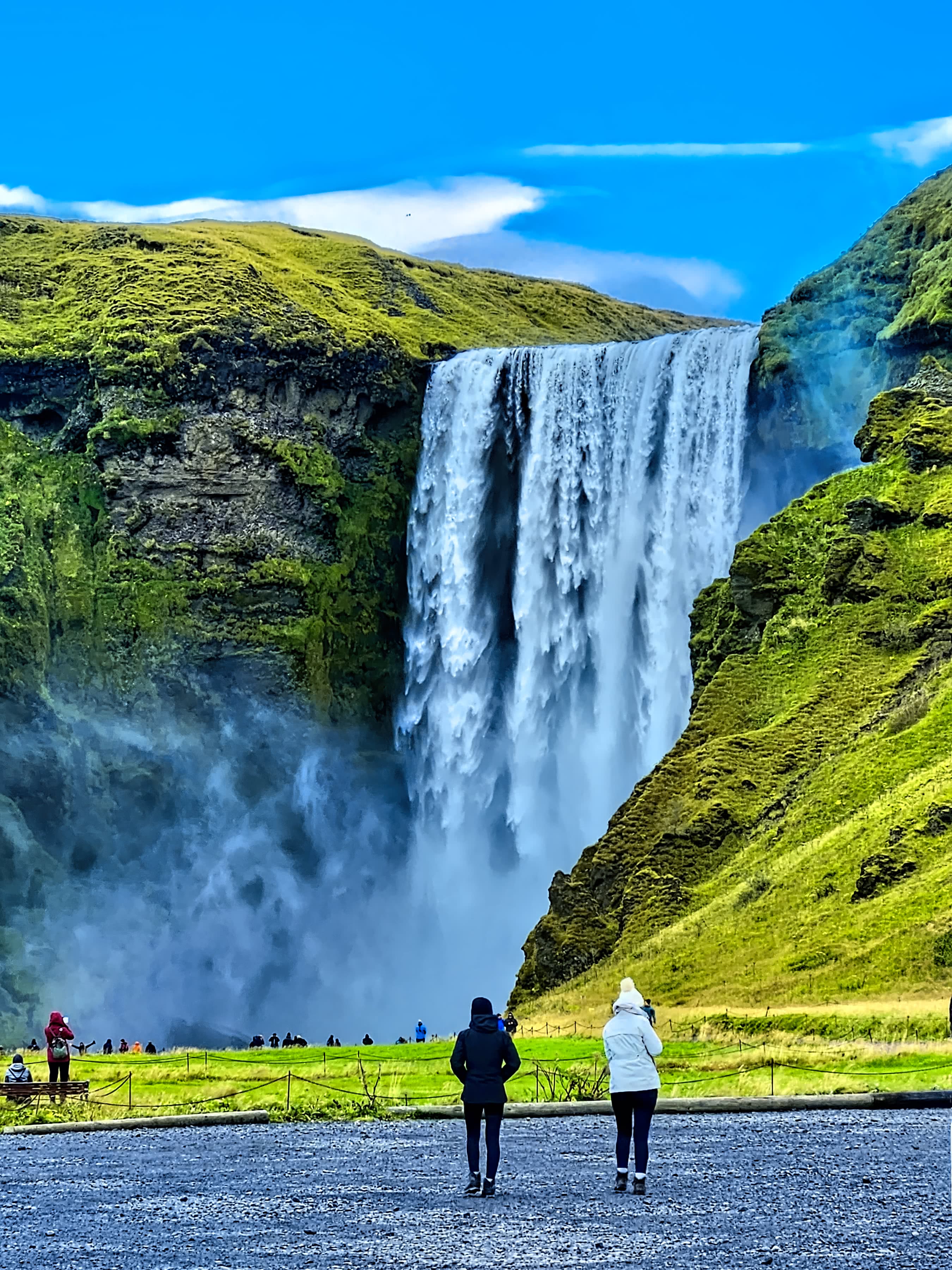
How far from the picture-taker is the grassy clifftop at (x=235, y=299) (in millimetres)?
91375

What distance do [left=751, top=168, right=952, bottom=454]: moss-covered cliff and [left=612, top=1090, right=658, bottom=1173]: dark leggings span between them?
58113 mm

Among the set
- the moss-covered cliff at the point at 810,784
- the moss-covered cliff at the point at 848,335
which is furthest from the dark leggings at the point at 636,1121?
the moss-covered cliff at the point at 848,335

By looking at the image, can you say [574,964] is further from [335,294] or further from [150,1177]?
[335,294]

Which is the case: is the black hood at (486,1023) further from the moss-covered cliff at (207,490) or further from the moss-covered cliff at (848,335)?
the moss-covered cliff at (207,490)

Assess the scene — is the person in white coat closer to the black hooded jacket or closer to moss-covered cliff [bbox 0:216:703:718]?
the black hooded jacket

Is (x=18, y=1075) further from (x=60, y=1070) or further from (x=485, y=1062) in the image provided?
(x=485, y=1062)

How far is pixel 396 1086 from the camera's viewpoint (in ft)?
114

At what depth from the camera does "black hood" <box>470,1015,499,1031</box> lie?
1884 centimetres

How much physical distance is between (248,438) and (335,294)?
1392cm

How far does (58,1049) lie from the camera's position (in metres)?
34.3

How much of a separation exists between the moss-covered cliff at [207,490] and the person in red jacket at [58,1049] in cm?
5255

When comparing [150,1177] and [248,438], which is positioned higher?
[248,438]

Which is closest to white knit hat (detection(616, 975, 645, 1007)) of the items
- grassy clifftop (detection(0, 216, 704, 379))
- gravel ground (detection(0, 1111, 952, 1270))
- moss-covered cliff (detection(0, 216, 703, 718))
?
gravel ground (detection(0, 1111, 952, 1270))

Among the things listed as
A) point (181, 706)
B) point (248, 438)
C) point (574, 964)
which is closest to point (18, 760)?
point (181, 706)
